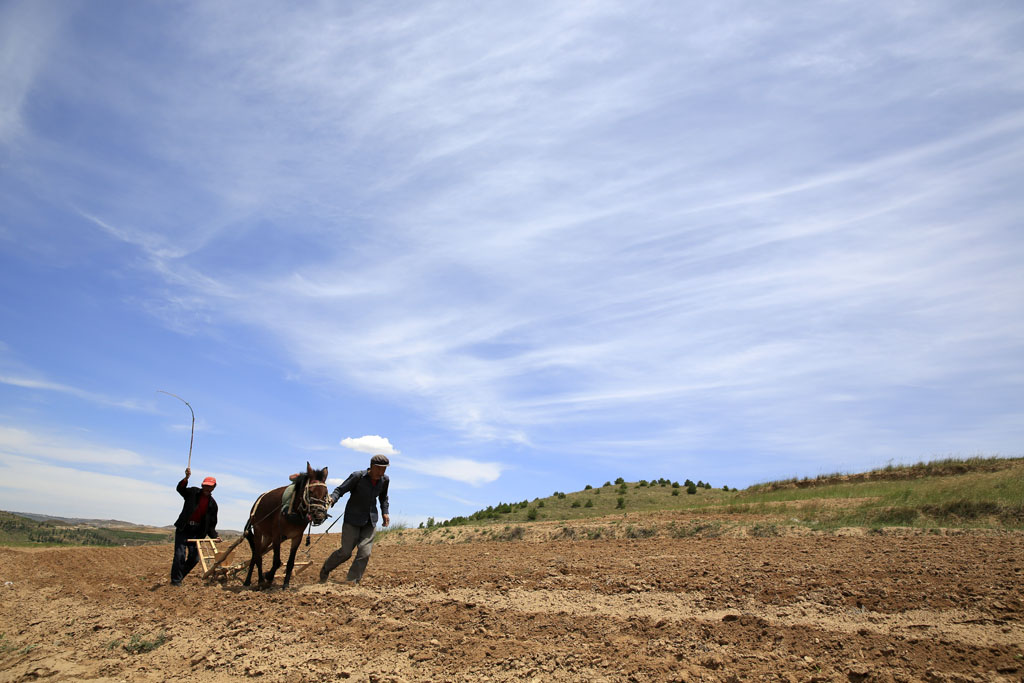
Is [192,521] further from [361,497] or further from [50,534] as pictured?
[50,534]

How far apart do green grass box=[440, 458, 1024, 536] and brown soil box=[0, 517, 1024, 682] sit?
4.98m

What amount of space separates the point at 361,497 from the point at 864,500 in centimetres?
1650

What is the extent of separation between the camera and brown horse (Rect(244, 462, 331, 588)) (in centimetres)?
1078

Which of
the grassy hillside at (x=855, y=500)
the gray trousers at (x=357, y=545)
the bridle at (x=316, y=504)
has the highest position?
the grassy hillside at (x=855, y=500)

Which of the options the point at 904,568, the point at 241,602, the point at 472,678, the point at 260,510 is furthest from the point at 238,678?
the point at 904,568

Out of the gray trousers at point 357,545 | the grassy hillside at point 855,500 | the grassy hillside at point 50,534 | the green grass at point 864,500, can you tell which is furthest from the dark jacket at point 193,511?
the grassy hillside at point 50,534

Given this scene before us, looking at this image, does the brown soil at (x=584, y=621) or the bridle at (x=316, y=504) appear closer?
the brown soil at (x=584, y=621)

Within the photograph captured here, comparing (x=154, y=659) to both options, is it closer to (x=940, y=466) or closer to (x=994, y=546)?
(x=994, y=546)

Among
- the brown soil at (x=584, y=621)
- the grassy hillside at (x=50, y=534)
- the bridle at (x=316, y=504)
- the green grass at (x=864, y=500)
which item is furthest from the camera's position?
the grassy hillside at (x=50, y=534)

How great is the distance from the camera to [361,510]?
36.9ft

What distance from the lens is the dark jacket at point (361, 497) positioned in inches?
443

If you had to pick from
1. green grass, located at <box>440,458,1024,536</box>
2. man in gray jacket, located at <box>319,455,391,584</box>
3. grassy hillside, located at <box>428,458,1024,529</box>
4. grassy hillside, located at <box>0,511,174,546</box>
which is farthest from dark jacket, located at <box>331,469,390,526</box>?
grassy hillside, located at <box>0,511,174,546</box>

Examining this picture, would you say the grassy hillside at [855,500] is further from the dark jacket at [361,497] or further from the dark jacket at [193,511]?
the dark jacket at [193,511]

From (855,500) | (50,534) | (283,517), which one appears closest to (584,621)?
(283,517)
